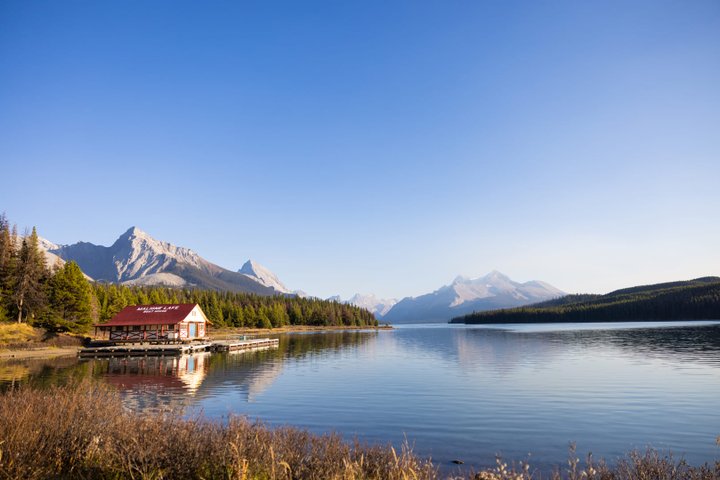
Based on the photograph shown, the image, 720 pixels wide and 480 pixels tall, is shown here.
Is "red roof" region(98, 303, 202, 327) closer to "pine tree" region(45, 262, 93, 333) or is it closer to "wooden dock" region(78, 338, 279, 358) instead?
"pine tree" region(45, 262, 93, 333)

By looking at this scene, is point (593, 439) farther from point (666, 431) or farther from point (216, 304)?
point (216, 304)

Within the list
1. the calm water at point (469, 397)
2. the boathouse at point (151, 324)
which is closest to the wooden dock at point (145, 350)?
the boathouse at point (151, 324)

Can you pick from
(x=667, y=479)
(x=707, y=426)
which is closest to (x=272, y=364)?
(x=707, y=426)

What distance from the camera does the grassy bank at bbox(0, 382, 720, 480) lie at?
12203 millimetres

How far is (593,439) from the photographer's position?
23.8m

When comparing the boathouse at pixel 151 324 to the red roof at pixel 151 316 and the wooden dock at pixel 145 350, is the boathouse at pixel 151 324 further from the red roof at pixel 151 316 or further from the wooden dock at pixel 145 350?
the wooden dock at pixel 145 350

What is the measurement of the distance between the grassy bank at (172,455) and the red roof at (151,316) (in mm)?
82726

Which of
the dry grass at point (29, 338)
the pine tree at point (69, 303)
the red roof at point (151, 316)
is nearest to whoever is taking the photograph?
the dry grass at point (29, 338)

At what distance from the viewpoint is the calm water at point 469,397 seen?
77.8 feet

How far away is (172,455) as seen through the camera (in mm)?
13062

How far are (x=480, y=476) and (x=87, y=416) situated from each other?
1436 centimetres

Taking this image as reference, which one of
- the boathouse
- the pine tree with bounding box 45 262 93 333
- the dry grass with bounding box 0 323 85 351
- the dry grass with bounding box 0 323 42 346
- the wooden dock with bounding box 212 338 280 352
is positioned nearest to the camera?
the dry grass with bounding box 0 323 85 351

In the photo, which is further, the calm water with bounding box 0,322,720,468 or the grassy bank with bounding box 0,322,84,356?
the grassy bank with bounding box 0,322,84,356

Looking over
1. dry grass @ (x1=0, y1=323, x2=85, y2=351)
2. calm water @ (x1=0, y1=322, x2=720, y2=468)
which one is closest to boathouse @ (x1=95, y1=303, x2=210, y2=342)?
dry grass @ (x1=0, y1=323, x2=85, y2=351)
